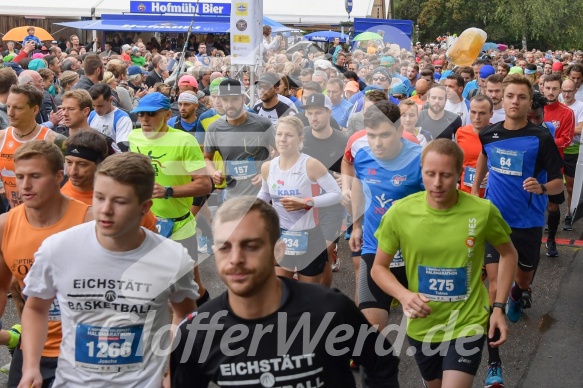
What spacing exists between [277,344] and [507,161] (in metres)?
3.86

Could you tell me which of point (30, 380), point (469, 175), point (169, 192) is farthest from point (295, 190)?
point (30, 380)

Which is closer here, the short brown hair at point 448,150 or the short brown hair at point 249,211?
the short brown hair at point 249,211

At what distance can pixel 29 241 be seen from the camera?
377 centimetres

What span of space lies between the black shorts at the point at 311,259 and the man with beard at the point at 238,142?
44.0 inches

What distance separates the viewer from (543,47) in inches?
2329

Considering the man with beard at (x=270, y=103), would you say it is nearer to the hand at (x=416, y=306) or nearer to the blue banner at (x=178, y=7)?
the hand at (x=416, y=306)

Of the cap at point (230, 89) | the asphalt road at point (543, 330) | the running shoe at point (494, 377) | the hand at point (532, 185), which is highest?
the cap at point (230, 89)

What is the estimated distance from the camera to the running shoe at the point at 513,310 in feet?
21.3

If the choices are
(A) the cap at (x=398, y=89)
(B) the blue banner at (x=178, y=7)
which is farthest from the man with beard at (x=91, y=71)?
(B) the blue banner at (x=178, y=7)

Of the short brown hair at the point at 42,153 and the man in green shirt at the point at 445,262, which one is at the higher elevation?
the short brown hair at the point at 42,153

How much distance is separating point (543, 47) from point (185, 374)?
2381 inches

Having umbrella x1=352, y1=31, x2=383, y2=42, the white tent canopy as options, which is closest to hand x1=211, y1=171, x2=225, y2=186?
umbrella x1=352, y1=31, x2=383, y2=42

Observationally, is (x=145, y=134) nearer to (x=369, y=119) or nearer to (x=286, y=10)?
(x=369, y=119)

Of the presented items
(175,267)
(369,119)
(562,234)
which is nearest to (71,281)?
(175,267)
